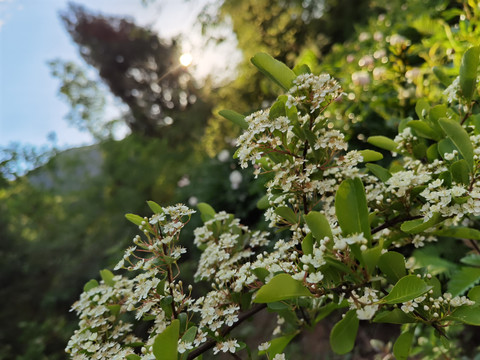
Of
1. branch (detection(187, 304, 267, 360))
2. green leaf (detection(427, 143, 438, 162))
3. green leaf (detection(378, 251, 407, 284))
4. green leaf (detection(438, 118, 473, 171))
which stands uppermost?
green leaf (detection(427, 143, 438, 162))

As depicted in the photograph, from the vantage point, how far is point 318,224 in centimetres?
56

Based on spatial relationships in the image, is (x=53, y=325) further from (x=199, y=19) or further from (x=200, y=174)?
(x=199, y=19)

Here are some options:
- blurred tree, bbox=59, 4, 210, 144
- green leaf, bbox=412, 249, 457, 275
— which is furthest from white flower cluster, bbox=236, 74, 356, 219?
blurred tree, bbox=59, 4, 210, 144

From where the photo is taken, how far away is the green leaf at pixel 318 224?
553 millimetres

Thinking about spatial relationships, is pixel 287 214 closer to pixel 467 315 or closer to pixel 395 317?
pixel 395 317

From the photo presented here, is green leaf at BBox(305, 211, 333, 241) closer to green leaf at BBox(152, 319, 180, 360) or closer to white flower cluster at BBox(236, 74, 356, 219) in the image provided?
white flower cluster at BBox(236, 74, 356, 219)

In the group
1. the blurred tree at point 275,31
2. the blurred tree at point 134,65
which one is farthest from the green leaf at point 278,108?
the blurred tree at point 134,65

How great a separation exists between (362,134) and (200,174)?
2402 mm

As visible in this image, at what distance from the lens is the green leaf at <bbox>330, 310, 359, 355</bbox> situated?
0.62 m

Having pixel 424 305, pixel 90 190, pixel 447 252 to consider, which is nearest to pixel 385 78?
pixel 447 252

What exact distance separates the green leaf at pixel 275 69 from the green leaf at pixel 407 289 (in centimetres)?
45

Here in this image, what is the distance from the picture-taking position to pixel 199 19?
2.96m

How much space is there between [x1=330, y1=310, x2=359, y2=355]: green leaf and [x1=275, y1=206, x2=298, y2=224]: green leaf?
0.22 metres

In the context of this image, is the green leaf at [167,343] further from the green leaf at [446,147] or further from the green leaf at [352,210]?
the green leaf at [446,147]
